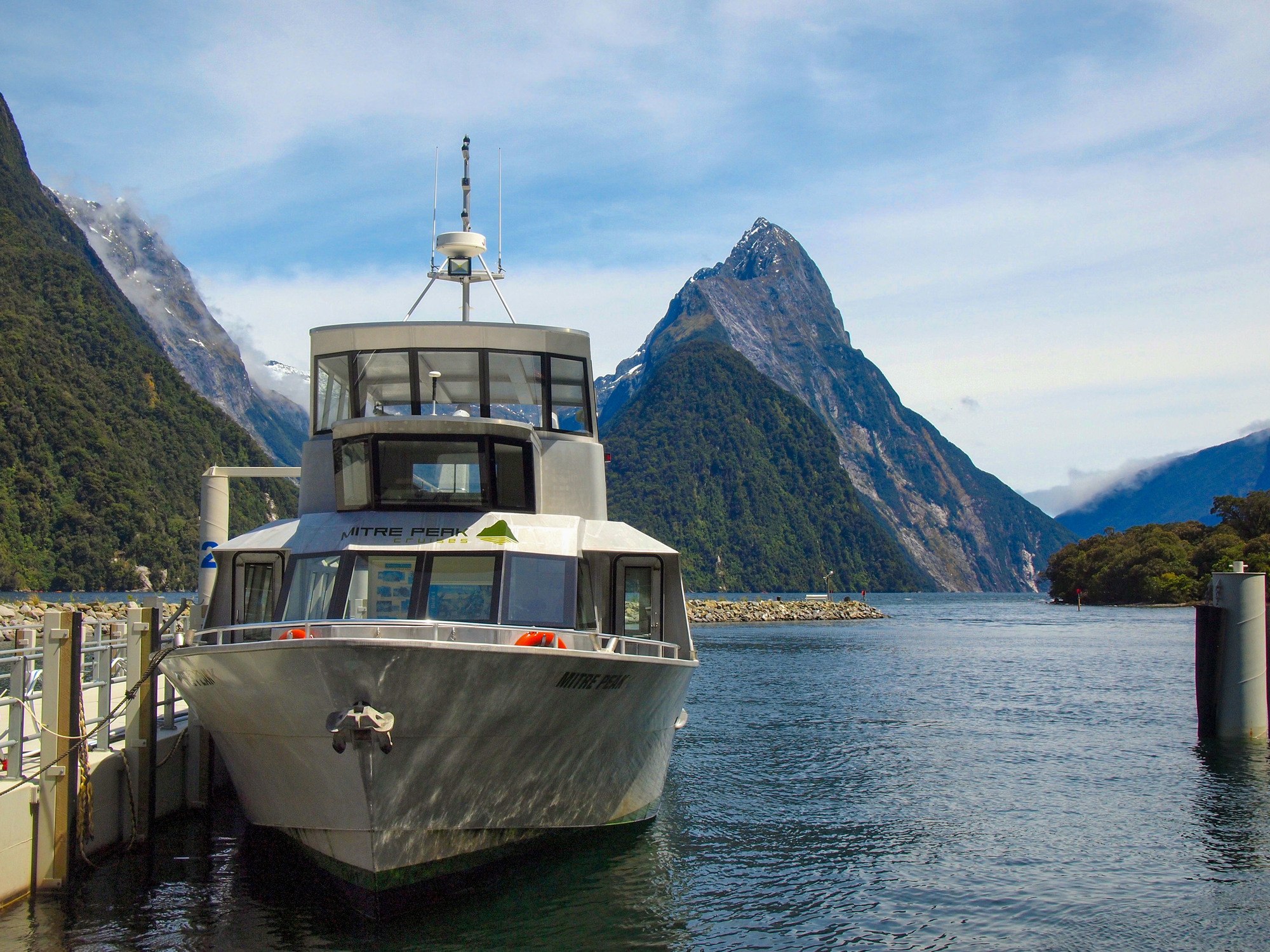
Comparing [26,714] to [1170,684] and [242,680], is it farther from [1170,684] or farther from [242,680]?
[1170,684]

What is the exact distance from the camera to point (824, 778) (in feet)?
77.2

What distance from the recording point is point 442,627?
12.4m

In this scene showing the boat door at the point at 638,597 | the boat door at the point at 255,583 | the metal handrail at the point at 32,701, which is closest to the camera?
the metal handrail at the point at 32,701

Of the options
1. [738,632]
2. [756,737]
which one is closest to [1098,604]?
[738,632]

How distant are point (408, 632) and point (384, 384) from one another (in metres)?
5.18

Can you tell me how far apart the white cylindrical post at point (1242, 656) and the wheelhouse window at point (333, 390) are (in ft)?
61.6

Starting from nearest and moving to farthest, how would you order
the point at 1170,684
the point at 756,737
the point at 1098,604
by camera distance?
the point at 756,737
the point at 1170,684
the point at 1098,604

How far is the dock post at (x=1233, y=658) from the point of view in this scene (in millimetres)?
24438

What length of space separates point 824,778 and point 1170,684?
78.6 ft

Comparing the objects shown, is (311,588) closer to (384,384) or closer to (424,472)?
(424,472)

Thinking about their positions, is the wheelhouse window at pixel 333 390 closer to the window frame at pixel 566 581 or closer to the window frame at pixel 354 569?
the window frame at pixel 354 569

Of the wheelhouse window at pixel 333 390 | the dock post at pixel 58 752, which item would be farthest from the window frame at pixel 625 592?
the dock post at pixel 58 752

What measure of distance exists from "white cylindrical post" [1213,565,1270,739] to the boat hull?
1579 cm

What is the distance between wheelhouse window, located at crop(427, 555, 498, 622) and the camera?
13742mm
